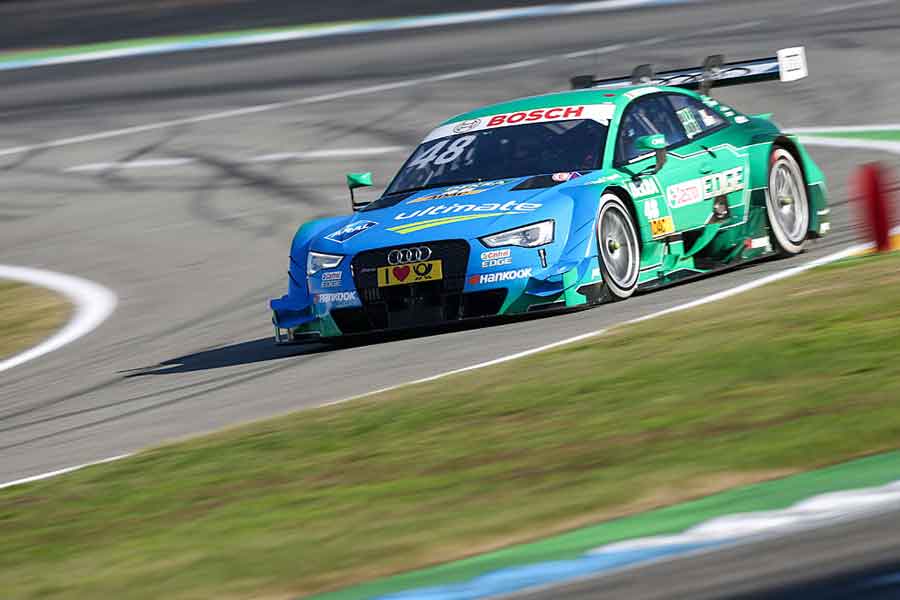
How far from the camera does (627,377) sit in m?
7.50

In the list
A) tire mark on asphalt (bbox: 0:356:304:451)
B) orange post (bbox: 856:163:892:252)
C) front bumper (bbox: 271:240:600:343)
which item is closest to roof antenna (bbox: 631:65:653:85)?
orange post (bbox: 856:163:892:252)

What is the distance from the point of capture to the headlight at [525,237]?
949 centimetres

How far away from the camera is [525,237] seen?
9516 mm

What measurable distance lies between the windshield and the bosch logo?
0.07 m

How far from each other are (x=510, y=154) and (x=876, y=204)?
224 cm

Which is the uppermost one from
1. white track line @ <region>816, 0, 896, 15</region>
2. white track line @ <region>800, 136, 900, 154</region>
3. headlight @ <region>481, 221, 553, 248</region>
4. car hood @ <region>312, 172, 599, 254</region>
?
car hood @ <region>312, 172, 599, 254</region>

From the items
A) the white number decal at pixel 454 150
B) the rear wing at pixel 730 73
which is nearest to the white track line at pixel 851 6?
the rear wing at pixel 730 73

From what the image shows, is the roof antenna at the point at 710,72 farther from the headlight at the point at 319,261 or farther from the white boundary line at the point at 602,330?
the headlight at the point at 319,261

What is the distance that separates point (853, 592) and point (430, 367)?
4573 mm

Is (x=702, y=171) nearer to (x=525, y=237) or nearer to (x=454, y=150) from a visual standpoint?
(x=454, y=150)

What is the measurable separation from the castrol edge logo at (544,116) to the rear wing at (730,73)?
1171 mm

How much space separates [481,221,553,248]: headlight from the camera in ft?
31.1

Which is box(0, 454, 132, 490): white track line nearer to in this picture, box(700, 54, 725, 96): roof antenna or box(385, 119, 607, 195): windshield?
box(385, 119, 607, 195): windshield

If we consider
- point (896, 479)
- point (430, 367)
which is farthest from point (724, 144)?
point (896, 479)
